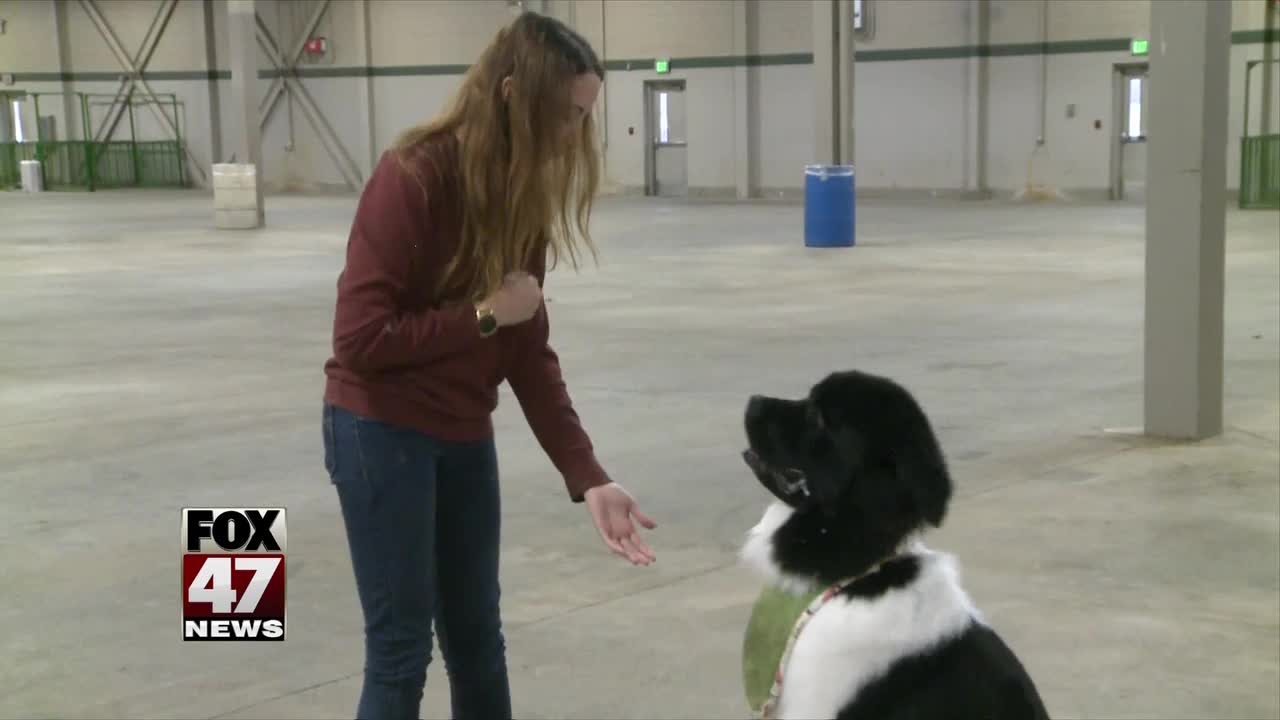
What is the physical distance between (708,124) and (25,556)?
3114cm

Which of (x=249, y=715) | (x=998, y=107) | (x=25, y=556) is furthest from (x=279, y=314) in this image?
(x=998, y=107)

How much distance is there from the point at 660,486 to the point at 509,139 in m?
4.53

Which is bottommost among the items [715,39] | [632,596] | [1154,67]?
[632,596]

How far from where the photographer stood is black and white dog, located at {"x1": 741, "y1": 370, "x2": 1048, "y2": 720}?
2.47 meters

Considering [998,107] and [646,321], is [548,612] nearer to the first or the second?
[646,321]

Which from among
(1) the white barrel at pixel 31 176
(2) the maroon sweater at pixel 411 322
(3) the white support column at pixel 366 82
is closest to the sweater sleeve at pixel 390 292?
(2) the maroon sweater at pixel 411 322

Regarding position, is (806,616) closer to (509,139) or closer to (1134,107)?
(509,139)

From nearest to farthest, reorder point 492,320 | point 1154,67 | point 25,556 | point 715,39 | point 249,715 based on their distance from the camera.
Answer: point 492,320 < point 249,715 < point 25,556 < point 1154,67 < point 715,39

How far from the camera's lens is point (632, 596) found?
17.9ft

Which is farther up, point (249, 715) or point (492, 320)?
point (492, 320)

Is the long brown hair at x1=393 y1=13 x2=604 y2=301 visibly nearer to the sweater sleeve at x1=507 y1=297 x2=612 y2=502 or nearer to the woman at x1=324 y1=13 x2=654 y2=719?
the woman at x1=324 y1=13 x2=654 y2=719

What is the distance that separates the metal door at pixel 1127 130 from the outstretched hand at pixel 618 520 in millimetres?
29856

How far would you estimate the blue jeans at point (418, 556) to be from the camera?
2.88 m

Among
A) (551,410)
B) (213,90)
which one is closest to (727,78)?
(213,90)
